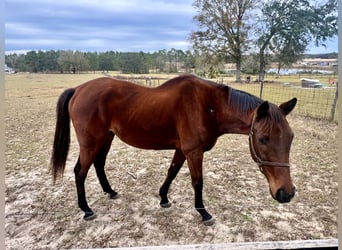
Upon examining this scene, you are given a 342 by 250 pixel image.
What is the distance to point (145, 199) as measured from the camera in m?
1.70

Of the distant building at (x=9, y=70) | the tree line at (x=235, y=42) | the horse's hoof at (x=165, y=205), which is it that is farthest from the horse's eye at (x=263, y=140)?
the distant building at (x=9, y=70)

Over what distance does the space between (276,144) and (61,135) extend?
1237 millimetres

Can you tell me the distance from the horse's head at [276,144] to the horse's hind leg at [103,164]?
910 millimetres

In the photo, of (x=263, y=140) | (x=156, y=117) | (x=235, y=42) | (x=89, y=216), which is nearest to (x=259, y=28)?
(x=235, y=42)

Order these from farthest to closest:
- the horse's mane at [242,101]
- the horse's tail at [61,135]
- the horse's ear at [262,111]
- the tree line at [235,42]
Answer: the horse's tail at [61,135] < the tree line at [235,42] < the horse's mane at [242,101] < the horse's ear at [262,111]

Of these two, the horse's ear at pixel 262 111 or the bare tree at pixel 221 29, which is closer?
the horse's ear at pixel 262 111

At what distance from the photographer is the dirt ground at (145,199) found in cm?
139

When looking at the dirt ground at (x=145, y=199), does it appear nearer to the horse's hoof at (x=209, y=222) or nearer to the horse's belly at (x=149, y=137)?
the horse's hoof at (x=209, y=222)

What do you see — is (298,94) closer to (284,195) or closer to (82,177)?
(284,195)

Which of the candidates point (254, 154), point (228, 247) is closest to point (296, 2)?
point (254, 154)

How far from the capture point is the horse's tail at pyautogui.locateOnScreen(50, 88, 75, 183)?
57.8 inches

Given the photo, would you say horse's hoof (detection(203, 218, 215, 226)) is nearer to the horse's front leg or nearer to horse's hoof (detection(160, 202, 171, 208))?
the horse's front leg

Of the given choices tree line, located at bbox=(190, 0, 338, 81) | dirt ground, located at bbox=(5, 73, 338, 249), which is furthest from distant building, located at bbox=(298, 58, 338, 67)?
dirt ground, located at bbox=(5, 73, 338, 249)

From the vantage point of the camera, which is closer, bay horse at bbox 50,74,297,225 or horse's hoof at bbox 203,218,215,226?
bay horse at bbox 50,74,297,225
